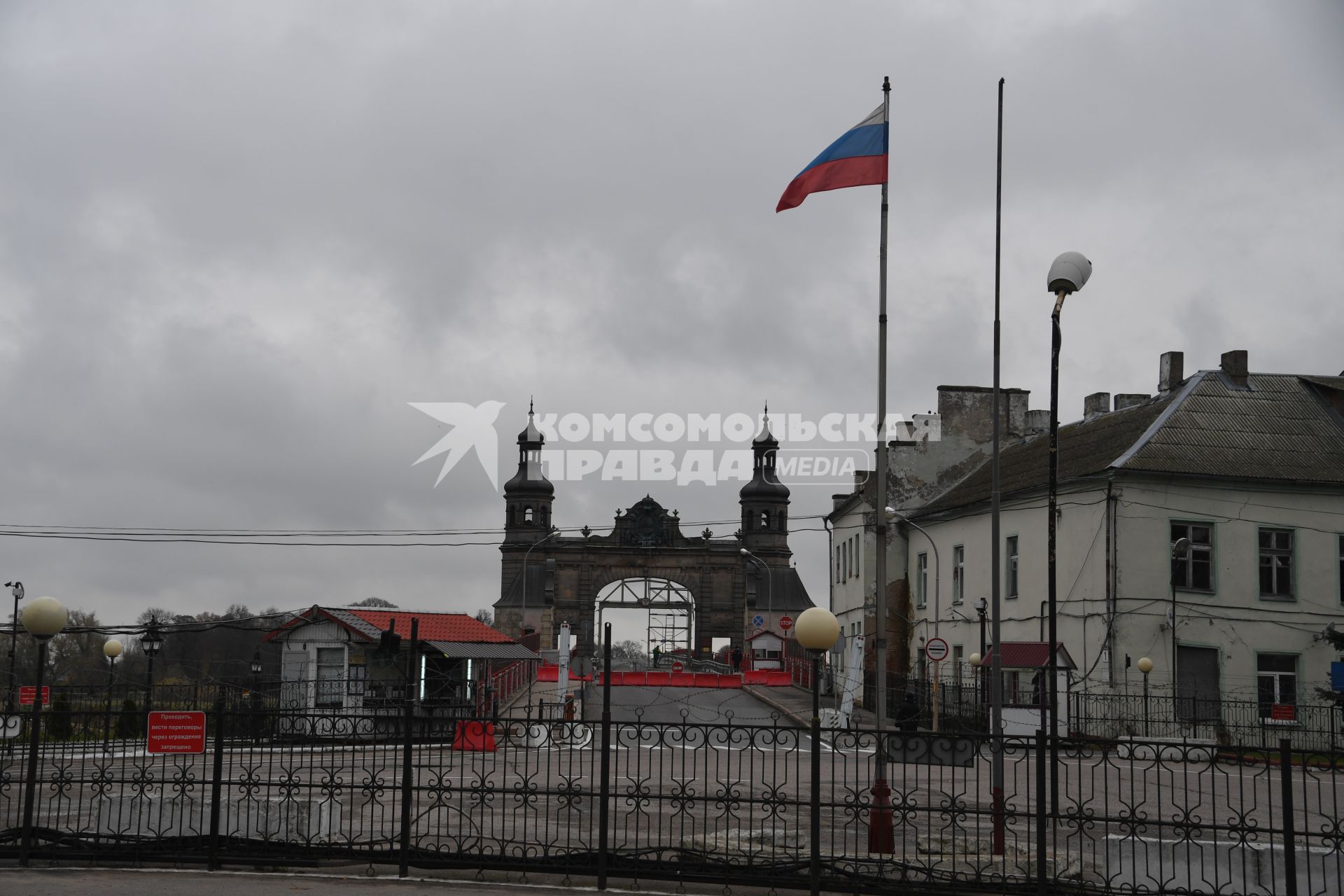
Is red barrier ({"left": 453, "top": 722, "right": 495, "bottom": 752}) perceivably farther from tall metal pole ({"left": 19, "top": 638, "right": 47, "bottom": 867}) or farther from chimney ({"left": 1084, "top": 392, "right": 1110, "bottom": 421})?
chimney ({"left": 1084, "top": 392, "right": 1110, "bottom": 421})

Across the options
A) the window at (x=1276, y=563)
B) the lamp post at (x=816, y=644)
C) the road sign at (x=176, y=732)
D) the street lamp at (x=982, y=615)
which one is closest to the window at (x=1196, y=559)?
the window at (x=1276, y=563)

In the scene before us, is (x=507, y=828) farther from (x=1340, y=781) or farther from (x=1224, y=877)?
(x=1340, y=781)

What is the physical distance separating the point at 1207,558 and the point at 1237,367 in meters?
6.65

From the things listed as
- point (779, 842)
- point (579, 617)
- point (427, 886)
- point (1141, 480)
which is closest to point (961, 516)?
point (1141, 480)

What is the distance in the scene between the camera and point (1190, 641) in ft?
101

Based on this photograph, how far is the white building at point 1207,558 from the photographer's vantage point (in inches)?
1202

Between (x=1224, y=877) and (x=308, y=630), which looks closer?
(x=1224, y=877)

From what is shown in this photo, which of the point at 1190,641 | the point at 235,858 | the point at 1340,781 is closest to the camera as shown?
the point at 235,858

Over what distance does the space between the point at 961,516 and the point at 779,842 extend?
1069 inches

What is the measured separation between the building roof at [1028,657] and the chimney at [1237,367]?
361 inches

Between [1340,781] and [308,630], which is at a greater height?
[308,630]

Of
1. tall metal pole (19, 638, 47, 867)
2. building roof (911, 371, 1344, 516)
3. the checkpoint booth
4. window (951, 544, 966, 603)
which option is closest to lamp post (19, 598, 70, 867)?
tall metal pole (19, 638, 47, 867)

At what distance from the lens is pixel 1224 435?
32750mm

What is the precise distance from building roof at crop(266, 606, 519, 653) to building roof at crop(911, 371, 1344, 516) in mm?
15318
